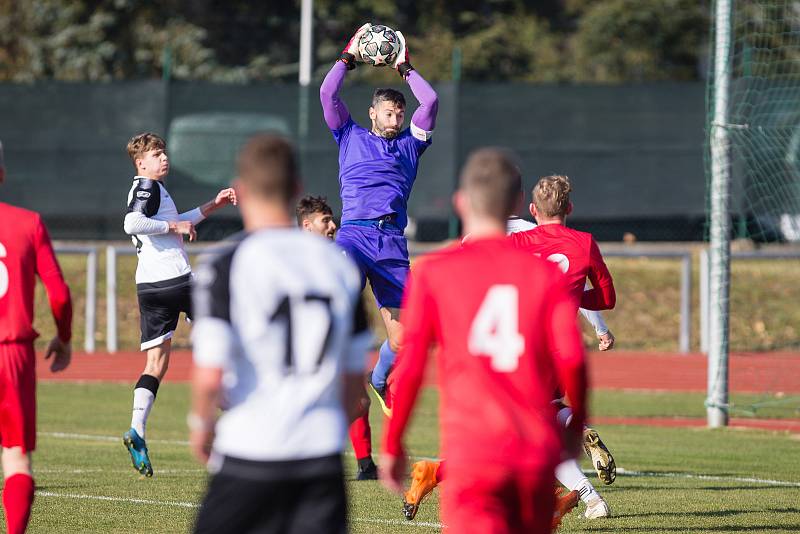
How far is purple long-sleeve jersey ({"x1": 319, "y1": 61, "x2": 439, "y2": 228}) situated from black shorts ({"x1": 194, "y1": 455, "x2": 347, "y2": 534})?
188 inches

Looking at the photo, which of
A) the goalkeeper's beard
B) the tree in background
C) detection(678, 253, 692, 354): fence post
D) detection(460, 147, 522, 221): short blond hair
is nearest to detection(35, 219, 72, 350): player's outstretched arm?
detection(460, 147, 522, 221): short blond hair

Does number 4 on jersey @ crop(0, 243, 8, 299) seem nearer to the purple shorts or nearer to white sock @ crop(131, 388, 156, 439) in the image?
white sock @ crop(131, 388, 156, 439)

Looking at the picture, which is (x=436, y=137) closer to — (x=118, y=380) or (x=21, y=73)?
(x=118, y=380)

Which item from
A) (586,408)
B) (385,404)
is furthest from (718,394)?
(586,408)

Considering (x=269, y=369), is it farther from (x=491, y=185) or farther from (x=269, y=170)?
(x=491, y=185)

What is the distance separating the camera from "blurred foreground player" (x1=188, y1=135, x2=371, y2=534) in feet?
13.2

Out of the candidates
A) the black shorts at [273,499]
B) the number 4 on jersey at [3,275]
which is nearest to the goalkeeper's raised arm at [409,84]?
the number 4 on jersey at [3,275]

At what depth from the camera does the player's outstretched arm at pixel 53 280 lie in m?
5.43

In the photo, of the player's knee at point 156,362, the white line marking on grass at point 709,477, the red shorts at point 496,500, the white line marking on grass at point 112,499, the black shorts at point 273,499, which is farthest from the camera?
the white line marking on grass at point 709,477

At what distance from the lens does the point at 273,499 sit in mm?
4039

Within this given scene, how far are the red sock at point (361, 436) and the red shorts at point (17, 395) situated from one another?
3781 mm

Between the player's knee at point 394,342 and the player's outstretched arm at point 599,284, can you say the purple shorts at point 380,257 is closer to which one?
the player's knee at point 394,342

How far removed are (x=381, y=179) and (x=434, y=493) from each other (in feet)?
6.81

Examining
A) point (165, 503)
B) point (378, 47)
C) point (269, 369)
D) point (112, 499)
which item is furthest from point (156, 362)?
point (269, 369)
